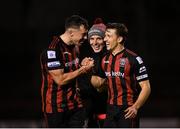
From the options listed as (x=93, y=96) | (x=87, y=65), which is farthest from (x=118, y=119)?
(x=93, y=96)

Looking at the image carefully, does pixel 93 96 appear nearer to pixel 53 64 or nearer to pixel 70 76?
pixel 70 76

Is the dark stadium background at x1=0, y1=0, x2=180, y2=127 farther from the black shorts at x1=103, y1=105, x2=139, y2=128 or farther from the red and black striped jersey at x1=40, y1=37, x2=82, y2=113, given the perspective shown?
the black shorts at x1=103, y1=105, x2=139, y2=128

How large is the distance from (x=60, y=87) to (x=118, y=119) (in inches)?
29.5

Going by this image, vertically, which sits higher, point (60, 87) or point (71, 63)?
point (71, 63)

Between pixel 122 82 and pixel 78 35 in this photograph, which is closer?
pixel 122 82

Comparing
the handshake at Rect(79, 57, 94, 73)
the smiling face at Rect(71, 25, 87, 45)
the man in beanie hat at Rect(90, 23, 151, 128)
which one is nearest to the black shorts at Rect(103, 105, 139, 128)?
the man in beanie hat at Rect(90, 23, 151, 128)

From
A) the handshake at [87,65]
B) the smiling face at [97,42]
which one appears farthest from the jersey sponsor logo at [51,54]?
the smiling face at [97,42]

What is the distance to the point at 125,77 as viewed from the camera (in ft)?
21.8

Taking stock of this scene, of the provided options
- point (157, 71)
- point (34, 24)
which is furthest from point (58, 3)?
point (157, 71)

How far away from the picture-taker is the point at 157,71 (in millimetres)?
12508

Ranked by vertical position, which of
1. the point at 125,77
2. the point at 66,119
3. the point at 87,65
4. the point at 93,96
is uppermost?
the point at 87,65

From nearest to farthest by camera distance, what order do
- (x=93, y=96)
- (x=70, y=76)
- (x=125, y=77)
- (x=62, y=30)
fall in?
(x=125, y=77), (x=70, y=76), (x=93, y=96), (x=62, y=30)

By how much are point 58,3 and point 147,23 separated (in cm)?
176

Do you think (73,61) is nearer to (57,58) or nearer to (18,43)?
(57,58)
